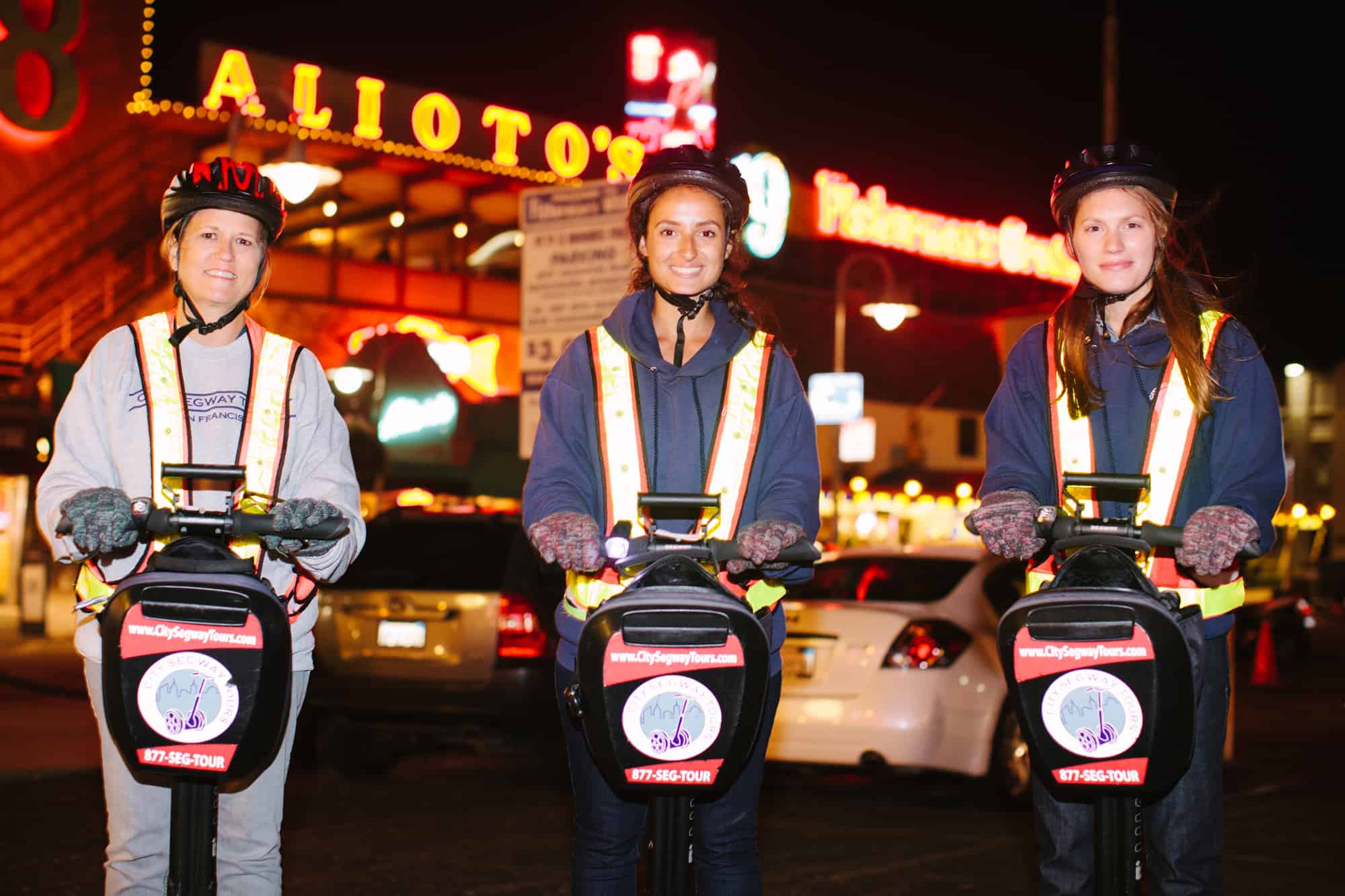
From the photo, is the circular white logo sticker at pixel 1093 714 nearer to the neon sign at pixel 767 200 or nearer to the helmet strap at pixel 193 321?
the helmet strap at pixel 193 321

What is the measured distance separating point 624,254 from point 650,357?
9260mm

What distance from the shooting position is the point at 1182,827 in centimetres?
365

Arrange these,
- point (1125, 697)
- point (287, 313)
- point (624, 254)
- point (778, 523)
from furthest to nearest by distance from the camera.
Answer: point (287, 313), point (624, 254), point (778, 523), point (1125, 697)

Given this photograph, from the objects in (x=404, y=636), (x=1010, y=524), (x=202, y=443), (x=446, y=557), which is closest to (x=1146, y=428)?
(x=1010, y=524)

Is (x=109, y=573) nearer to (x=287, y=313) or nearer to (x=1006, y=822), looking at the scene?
(x=1006, y=822)

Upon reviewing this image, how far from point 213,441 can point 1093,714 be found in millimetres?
2259

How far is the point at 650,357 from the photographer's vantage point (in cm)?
406

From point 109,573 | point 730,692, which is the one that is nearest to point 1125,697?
point 730,692

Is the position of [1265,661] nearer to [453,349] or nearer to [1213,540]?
[453,349]

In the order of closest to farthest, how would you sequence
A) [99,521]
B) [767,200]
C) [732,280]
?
[99,521], [732,280], [767,200]

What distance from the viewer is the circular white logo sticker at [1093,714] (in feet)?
10.7

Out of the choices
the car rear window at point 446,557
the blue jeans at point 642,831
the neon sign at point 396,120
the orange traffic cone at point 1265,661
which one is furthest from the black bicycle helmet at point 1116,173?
the neon sign at point 396,120

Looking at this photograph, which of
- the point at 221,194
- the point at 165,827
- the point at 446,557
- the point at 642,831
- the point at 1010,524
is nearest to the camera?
the point at 1010,524

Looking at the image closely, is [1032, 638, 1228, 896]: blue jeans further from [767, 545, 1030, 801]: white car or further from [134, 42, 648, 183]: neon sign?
[134, 42, 648, 183]: neon sign
